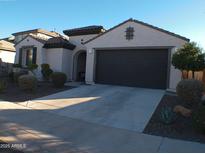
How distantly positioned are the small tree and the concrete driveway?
2.09 meters

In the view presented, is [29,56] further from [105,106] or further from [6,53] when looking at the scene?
[105,106]

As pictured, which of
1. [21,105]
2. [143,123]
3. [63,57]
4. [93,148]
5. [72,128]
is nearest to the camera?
[93,148]

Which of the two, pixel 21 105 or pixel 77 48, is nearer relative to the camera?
pixel 21 105

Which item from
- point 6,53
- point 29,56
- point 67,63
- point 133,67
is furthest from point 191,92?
point 6,53

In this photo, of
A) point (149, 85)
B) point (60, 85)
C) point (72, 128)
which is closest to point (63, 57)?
point (60, 85)

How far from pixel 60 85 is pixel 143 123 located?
26.6 feet

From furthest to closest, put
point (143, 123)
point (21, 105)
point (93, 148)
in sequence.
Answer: point (21, 105)
point (143, 123)
point (93, 148)

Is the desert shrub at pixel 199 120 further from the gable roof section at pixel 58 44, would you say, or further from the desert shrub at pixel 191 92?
the gable roof section at pixel 58 44

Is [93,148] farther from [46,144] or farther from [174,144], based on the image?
[174,144]

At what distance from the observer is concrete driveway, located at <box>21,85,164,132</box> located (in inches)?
285

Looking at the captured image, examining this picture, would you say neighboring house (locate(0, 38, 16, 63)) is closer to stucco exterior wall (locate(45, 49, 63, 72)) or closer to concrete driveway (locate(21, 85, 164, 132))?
stucco exterior wall (locate(45, 49, 63, 72))

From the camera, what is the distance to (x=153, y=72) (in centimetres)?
1320

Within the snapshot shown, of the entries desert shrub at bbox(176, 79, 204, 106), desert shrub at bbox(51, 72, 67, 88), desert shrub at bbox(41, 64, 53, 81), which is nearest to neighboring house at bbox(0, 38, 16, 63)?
desert shrub at bbox(41, 64, 53, 81)

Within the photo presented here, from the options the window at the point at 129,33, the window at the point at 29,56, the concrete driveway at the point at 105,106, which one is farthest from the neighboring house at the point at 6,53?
the window at the point at 129,33
